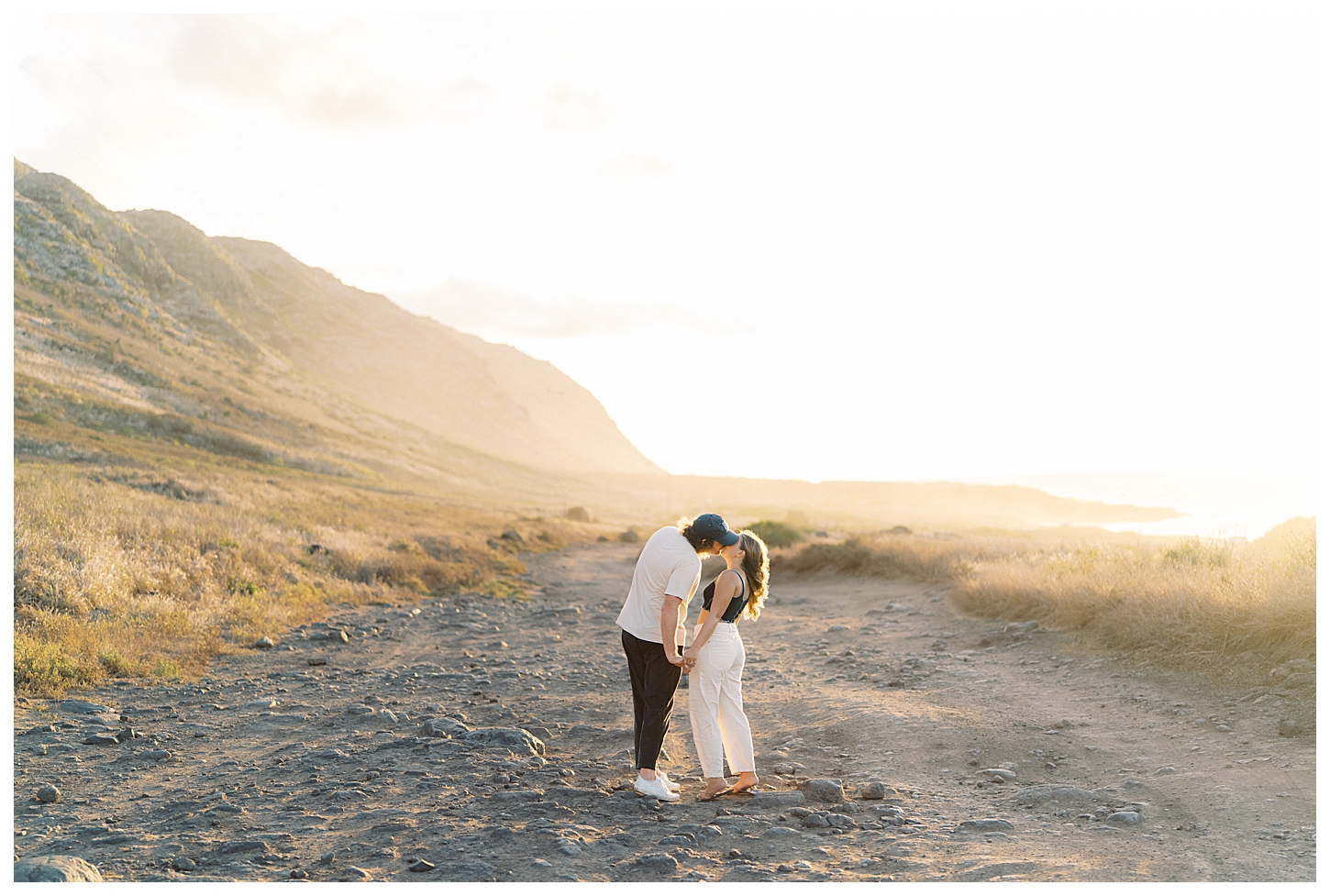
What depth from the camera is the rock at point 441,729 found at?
818 centimetres

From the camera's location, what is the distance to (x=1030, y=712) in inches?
353

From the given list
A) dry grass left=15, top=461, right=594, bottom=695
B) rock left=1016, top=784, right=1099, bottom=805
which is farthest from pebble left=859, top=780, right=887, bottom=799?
dry grass left=15, top=461, right=594, bottom=695

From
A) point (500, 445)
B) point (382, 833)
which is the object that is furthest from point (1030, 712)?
point (500, 445)

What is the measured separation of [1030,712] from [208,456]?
48.5 metres

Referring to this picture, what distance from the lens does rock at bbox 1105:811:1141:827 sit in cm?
578

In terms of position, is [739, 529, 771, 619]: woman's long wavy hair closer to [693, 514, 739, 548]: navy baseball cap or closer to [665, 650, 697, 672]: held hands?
[693, 514, 739, 548]: navy baseball cap

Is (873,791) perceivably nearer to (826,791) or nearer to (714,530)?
(826,791)

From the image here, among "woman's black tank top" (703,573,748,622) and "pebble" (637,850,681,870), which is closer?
"pebble" (637,850,681,870)

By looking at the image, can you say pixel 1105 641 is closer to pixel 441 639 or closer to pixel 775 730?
pixel 775 730

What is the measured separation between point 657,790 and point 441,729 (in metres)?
3.04

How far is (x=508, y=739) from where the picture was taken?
802 centimetres

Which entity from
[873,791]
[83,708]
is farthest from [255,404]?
[873,791]

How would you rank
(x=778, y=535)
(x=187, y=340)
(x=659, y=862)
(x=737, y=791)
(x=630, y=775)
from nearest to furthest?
(x=659, y=862)
(x=737, y=791)
(x=630, y=775)
(x=778, y=535)
(x=187, y=340)

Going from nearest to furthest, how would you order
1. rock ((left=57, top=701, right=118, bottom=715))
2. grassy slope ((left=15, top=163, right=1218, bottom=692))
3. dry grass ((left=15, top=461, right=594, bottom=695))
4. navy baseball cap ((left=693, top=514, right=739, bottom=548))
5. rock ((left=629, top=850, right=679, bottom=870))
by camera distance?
rock ((left=629, top=850, right=679, bottom=870)) → navy baseball cap ((left=693, top=514, right=739, bottom=548)) → rock ((left=57, top=701, right=118, bottom=715)) → dry grass ((left=15, top=461, right=594, bottom=695)) → grassy slope ((left=15, top=163, right=1218, bottom=692))
